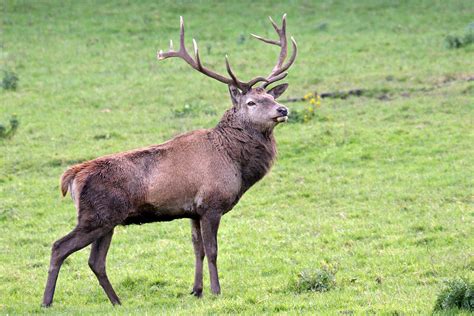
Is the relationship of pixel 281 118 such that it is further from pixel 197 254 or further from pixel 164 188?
pixel 197 254

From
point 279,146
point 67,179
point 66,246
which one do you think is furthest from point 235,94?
point 279,146

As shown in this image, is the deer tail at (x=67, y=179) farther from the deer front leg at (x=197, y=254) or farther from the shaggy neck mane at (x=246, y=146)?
the shaggy neck mane at (x=246, y=146)

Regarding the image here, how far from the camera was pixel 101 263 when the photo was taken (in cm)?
1036

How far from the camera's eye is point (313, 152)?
17.3 metres

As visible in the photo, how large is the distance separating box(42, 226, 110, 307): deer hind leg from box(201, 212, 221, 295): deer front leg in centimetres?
111

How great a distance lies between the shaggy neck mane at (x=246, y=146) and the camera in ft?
35.5

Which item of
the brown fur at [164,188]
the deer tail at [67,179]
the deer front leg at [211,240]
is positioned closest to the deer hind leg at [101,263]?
the brown fur at [164,188]

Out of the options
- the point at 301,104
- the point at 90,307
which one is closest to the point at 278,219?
the point at 90,307

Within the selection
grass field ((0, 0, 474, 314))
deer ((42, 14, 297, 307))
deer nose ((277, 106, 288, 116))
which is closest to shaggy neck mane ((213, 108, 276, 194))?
deer ((42, 14, 297, 307))

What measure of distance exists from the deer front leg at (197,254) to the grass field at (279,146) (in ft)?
0.56

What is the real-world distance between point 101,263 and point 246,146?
216cm

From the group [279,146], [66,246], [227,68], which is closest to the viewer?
[66,246]

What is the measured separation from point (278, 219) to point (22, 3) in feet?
66.5

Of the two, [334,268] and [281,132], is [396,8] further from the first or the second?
[334,268]
